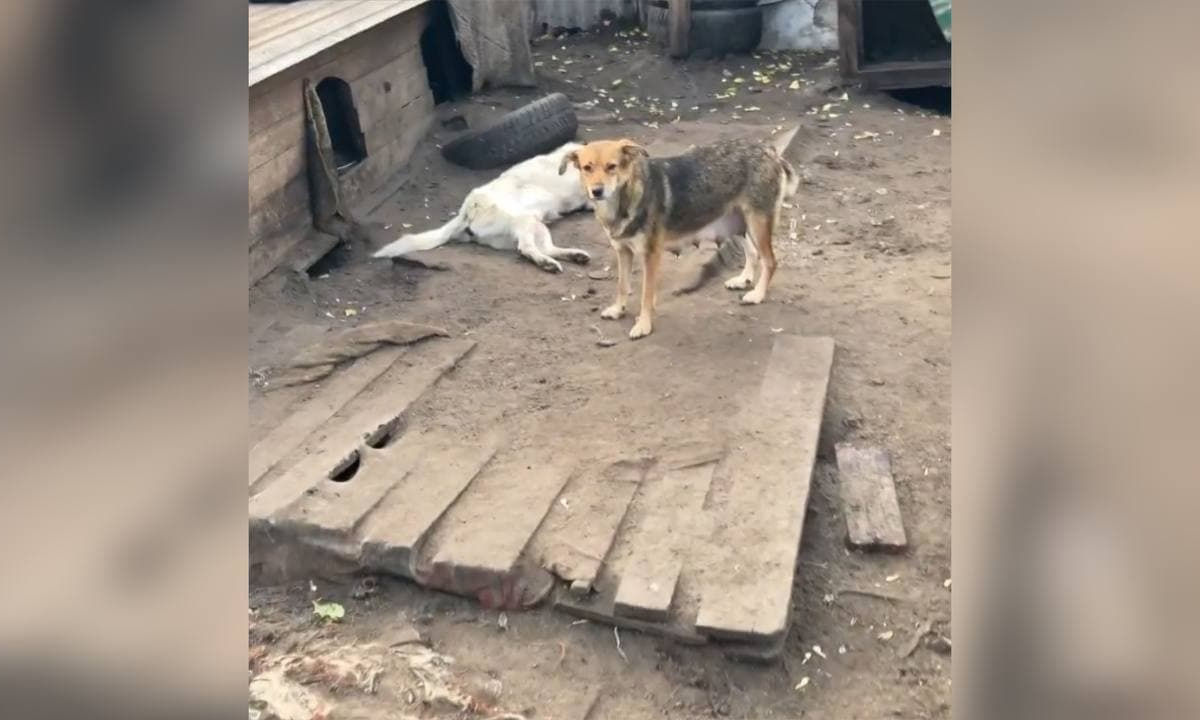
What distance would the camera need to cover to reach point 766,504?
3.71 meters

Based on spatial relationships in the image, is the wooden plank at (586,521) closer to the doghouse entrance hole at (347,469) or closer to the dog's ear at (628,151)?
the doghouse entrance hole at (347,469)

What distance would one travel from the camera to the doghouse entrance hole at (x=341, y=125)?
748 cm

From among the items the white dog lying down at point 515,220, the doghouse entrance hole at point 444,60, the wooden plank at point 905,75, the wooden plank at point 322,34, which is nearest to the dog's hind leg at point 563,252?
the white dog lying down at point 515,220

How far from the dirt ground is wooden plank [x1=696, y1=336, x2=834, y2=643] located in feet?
0.43

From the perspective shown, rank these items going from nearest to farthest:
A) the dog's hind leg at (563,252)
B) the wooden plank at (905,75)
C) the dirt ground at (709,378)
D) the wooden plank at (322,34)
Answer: the dirt ground at (709,378) < the wooden plank at (322,34) < the dog's hind leg at (563,252) < the wooden plank at (905,75)

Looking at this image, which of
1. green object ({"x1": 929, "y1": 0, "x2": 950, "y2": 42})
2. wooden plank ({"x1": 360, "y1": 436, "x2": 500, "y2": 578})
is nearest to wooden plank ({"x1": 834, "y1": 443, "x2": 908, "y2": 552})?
wooden plank ({"x1": 360, "y1": 436, "x2": 500, "y2": 578})

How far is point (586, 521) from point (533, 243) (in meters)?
3.18

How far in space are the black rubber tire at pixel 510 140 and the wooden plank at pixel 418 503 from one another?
14.4 feet

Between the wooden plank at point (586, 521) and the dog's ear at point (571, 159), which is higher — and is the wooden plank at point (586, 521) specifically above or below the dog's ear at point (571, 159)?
below

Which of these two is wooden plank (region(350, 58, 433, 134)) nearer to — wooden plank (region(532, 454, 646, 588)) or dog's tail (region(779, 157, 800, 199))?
dog's tail (region(779, 157, 800, 199))

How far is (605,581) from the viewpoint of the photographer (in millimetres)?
3404

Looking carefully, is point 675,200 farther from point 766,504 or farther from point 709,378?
point 766,504
